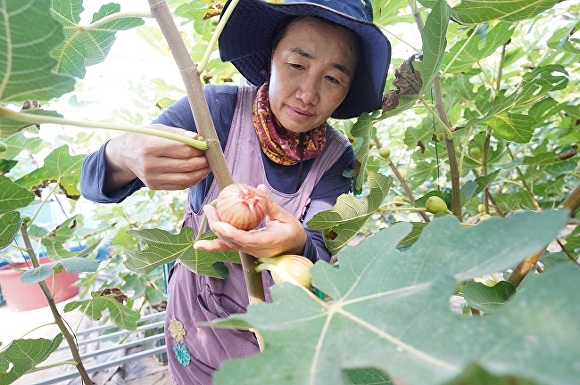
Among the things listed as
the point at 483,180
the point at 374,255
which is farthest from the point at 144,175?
the point at 483,180

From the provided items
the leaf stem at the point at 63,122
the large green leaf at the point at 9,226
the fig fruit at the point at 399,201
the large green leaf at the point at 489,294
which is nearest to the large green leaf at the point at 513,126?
the fig fruit at the point at 399,201

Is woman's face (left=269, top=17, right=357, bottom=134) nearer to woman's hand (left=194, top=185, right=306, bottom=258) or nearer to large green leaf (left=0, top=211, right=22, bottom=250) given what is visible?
woman's hand (left=194, top=185, right=306, bottom=258)

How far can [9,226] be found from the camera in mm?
852

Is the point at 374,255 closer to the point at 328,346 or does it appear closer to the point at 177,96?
the point at 328,346

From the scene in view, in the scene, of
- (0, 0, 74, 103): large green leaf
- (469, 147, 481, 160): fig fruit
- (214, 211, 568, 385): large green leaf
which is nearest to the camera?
(214, 211, 568, 385): large green leaf

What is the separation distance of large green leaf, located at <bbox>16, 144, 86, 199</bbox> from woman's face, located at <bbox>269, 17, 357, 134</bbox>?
2.02ft

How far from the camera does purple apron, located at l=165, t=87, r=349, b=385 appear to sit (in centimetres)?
105

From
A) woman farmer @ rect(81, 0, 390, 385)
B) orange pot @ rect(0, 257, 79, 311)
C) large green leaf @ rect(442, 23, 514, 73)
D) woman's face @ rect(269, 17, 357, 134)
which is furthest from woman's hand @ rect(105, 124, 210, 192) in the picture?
orange pot @ rect(0, 257, 79, 311)

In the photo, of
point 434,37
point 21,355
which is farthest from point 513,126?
point 21,355

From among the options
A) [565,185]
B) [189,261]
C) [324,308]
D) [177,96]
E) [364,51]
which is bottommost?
[565,185]

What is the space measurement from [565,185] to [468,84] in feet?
3.03

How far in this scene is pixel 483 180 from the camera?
94 cm

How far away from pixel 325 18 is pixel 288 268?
1.94 feet

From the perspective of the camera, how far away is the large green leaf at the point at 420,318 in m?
0.23
